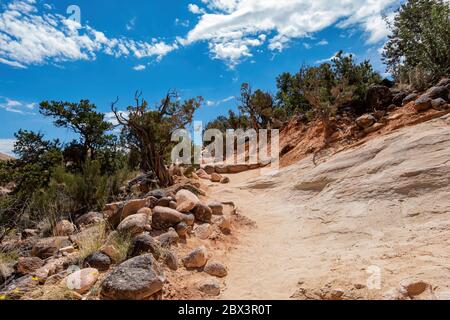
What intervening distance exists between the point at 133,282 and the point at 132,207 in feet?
7.73

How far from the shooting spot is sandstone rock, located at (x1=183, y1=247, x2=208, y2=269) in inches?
135

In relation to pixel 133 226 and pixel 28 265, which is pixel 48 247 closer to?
pixel 28 265

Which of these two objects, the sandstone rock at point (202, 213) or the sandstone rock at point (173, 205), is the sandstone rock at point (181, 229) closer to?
the sandstone rock at point (202, 213)

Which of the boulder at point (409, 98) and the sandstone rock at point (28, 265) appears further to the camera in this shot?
the boulder at point (409, 98)

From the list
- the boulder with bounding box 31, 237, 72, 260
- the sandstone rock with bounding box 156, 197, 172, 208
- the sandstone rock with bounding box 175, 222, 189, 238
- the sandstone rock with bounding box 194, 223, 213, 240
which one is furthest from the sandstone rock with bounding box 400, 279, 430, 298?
the boulder with bounding box 31, 237, 72, 260

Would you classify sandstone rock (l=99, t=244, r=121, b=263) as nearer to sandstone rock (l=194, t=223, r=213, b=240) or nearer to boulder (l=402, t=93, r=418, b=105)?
sandstone rock (l=194, t=223, r=213, b=240)

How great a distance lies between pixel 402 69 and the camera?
10984mm

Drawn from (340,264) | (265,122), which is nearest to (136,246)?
(340,264)

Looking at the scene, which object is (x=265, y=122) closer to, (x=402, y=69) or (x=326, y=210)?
(x=402, y=69)

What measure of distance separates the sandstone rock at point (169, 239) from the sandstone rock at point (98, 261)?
70 centimetres

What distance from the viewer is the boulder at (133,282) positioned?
8.25 feet

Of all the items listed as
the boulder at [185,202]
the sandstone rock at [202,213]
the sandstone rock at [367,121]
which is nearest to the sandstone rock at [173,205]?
the boulder at [185,202]

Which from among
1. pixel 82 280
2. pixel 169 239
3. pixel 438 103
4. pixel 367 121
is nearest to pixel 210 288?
pixel 169 239

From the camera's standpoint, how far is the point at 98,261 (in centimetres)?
321
